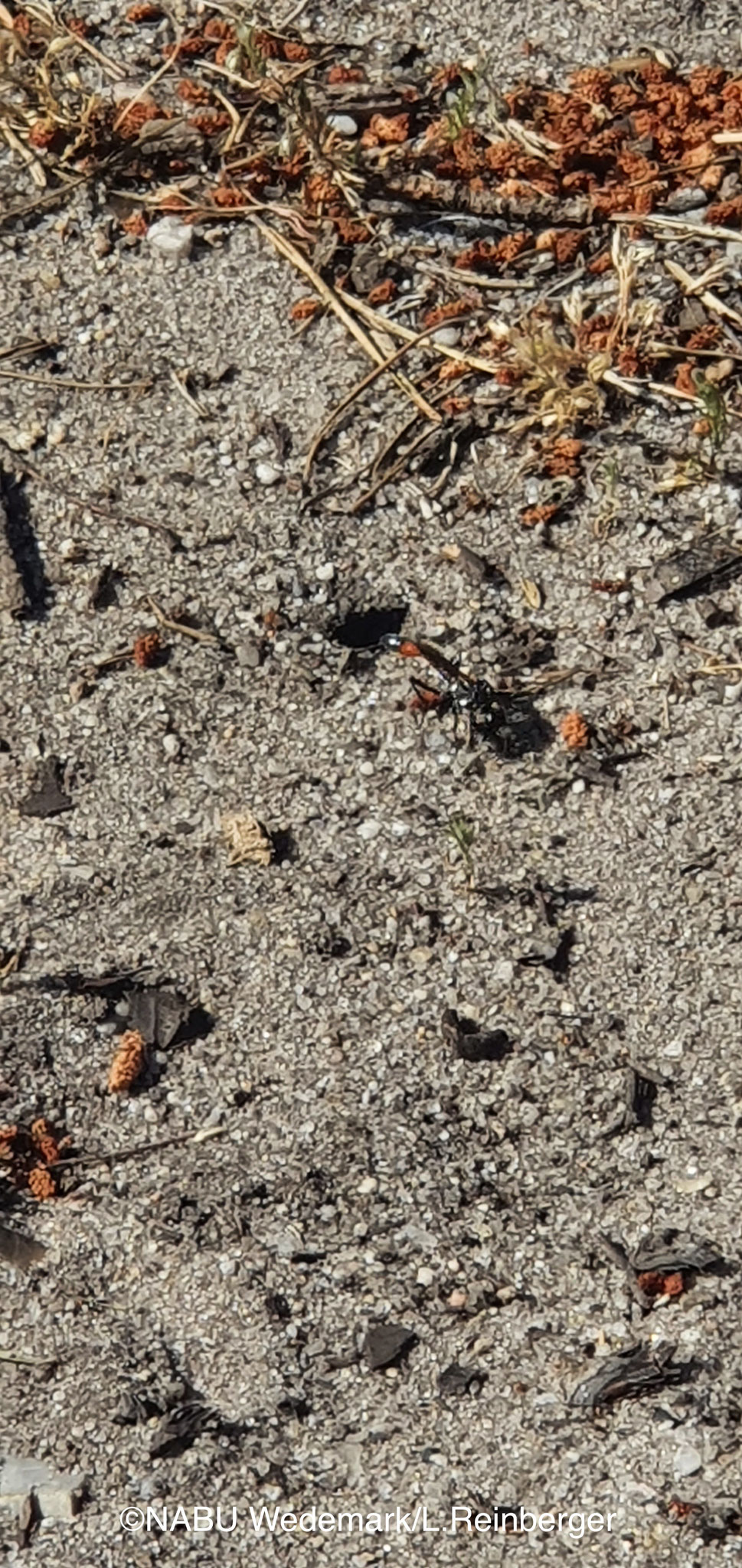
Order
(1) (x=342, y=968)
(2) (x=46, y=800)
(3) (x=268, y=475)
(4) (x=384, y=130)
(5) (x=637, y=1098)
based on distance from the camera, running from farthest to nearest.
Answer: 1. (4) (x=384, y=130)
2. (3) (x=268, y=475)
3. (2) (x=46, y=800)
4. (1) (x=342, y=968)
5. (5) (x=637, y=1098)

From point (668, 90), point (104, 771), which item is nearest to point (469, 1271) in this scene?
point (104, 771)

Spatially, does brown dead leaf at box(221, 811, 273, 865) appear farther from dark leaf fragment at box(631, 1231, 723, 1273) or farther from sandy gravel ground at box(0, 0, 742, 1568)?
dark leaf fragment at box(631, 1231, 723, 1273)

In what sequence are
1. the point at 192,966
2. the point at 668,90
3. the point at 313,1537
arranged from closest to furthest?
1. the point at 313,1537
2. the point at 192,966
3. the point at 668,90

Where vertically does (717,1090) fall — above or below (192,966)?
below

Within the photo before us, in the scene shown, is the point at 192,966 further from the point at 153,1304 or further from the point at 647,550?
the point at 647,550

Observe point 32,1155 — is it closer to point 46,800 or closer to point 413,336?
point 46,800

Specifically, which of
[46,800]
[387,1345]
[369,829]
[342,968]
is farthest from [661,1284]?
[46,800]
